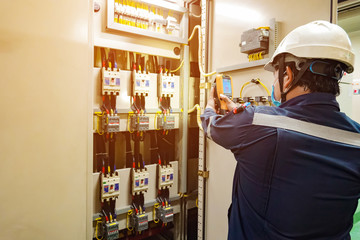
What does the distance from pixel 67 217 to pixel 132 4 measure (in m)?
1.57

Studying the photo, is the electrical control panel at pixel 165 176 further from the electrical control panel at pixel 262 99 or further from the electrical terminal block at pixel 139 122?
the electrical control panel at pixel 262 99

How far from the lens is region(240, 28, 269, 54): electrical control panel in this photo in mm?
1370

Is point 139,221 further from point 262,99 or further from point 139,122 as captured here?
point 262,99

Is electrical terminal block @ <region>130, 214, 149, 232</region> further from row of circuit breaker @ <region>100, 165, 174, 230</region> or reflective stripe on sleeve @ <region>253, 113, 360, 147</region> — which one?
reflective stripe on sleeve @ <region>253, 113, 360, 147</region>

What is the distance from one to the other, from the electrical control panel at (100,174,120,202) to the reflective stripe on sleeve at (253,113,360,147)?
4.36 ft

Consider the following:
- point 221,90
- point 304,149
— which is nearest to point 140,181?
point 221,90

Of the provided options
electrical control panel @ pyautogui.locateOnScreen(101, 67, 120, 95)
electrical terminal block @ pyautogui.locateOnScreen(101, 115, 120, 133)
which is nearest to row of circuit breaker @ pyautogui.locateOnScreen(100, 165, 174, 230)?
electrical terminal block @ pyautogui.locateOnScreen(101, 115, 120, 133)

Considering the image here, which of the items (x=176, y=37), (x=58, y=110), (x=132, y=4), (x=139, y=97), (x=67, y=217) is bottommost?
(x=67, y=217)

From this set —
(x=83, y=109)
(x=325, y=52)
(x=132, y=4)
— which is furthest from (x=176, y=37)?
(x=325, y=52)

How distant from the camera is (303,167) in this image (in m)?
0.81

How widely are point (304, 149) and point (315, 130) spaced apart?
2.9 inches

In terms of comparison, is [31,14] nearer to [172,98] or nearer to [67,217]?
[67,217]

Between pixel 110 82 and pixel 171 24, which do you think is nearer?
pixel 110 82

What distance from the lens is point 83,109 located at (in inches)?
50.4
